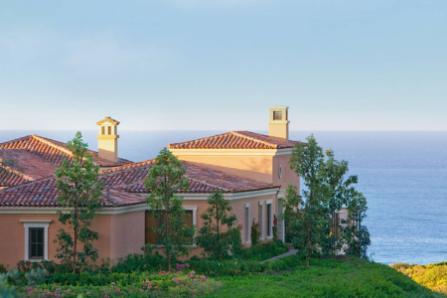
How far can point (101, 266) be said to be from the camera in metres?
33.8

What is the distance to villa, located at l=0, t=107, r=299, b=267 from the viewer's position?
34.5 m

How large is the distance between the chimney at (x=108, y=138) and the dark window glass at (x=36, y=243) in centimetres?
1423

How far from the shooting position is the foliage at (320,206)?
128 feet

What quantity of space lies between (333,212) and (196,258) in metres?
7.01

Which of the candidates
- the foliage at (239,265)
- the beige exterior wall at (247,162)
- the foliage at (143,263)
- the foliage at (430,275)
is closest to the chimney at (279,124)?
the beige exterior wall at (247,162)

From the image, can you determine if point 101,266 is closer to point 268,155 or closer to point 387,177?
point 268,155

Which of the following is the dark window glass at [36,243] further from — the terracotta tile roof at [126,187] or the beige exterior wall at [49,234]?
the terracotta tile roof at [126,187]

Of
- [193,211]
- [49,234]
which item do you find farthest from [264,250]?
[49,234]

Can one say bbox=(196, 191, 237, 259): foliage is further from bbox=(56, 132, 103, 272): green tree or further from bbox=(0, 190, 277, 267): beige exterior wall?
bbox=(56, 132, 103, 272): green tree

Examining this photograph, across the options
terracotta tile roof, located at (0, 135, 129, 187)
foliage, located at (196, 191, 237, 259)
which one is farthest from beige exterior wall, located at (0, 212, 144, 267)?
terracotta tile roof, located at (0, 135, 129, 187)

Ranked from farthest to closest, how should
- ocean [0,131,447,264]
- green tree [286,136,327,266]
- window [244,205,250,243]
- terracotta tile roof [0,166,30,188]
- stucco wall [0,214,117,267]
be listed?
1. ocean [0,131,447,264]
2. terracotta tile roof [0,166,30,188]
3. window [244,205,250,243]
4. green tree [286,136,327,266]
5. stucco wall [0,214,117,267]

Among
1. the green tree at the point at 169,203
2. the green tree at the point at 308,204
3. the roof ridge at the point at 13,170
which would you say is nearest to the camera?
the green tree at the point at 169,203

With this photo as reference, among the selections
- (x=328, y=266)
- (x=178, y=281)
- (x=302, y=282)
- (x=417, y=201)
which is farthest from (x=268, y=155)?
(x=417, y=201)

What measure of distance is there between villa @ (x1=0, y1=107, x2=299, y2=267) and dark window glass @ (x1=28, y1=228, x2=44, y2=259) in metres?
0.03
